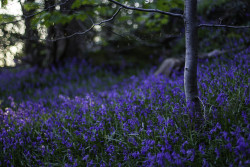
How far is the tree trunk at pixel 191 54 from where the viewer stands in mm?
2443

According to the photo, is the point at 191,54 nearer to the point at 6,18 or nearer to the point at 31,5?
the point at 31,5

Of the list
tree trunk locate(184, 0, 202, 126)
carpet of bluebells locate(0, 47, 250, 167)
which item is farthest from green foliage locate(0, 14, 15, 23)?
tree trunk locate(184, 0, 202, 126)

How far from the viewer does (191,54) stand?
2477mm

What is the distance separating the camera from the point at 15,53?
3.46 m

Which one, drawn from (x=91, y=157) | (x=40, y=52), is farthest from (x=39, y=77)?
(x=91, y=157)

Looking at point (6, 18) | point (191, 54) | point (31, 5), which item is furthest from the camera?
point (6, 18)

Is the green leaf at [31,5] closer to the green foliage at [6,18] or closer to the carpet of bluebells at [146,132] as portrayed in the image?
the green foliage at [6,18]

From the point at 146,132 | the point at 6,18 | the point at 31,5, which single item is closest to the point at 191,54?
the point at 146,132

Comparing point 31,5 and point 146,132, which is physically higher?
point 31,5

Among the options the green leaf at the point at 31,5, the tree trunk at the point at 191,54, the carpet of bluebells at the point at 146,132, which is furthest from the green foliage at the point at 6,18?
the tree trunk at the point at 191,54

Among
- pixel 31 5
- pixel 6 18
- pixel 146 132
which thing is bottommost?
pixel 146 132

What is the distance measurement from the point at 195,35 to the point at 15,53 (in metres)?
2.94

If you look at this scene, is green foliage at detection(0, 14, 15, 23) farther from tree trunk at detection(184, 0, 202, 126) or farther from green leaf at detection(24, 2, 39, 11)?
tree trunk at detection(184, 0, 202, 126)

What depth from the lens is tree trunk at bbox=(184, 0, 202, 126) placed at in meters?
2.44
